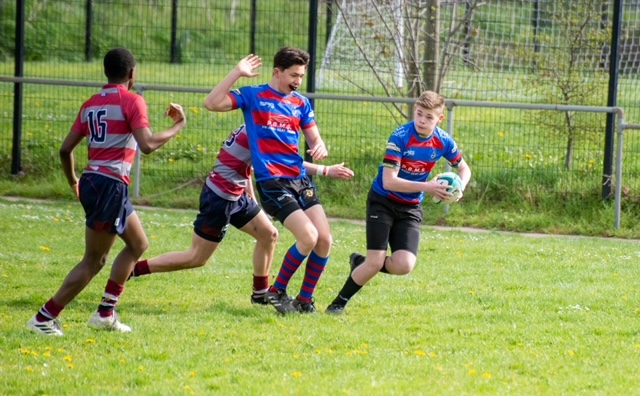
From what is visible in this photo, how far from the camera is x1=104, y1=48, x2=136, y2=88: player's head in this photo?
6730 mm

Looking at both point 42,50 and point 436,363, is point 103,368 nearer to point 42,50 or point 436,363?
point 436,363

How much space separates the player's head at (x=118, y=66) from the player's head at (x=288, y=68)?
1195mm

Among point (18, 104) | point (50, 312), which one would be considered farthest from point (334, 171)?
point (18, 104)

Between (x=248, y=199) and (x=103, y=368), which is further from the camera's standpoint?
(x=248, y=199)

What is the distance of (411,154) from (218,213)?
58.2 inches

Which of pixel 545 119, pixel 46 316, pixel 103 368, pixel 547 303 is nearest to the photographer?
pixel 103 368

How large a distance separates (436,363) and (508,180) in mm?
7458

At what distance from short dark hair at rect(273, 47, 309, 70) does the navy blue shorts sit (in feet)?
5.03

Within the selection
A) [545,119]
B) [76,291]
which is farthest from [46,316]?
[545,119]

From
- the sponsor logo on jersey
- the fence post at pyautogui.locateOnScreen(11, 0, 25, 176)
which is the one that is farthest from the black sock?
the fence post at pyautogui.locateOnScreen(11, 0, 25, 176)

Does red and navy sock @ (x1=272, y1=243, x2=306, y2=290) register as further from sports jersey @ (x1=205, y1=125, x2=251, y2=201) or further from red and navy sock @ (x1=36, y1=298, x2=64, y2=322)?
red and navy sock @ (x1=36, y1=298, x2=64, y2=322)

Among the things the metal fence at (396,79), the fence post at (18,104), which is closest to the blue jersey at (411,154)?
the metal fence at (396,79)

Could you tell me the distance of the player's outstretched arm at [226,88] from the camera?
720 centimetres

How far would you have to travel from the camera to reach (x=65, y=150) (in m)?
6.84
